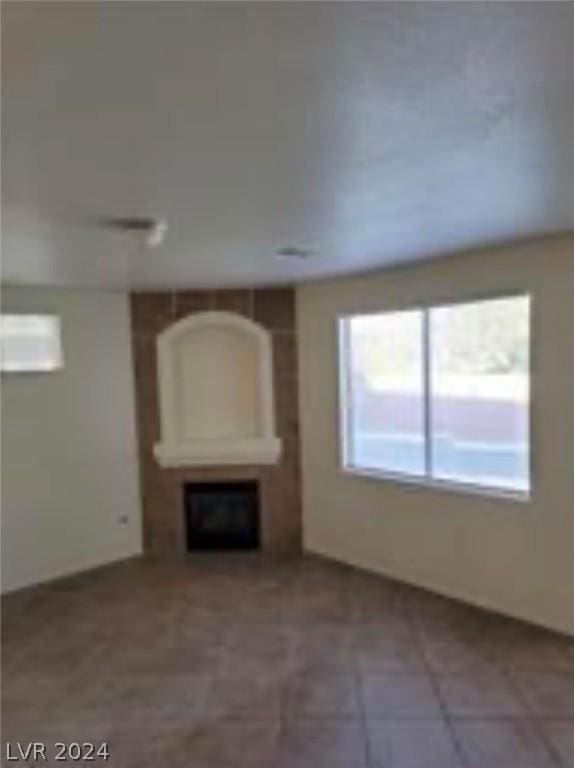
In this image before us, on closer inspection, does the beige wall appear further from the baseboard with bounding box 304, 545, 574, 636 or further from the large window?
the large window

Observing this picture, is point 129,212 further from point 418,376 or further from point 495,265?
point 418,376

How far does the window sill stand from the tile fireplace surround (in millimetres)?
729

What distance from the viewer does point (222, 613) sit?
456cm

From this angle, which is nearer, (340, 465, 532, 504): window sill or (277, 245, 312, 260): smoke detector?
(277, 245, 312, 260): smoke detector

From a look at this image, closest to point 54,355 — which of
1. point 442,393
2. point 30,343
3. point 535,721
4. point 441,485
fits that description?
point 30,343

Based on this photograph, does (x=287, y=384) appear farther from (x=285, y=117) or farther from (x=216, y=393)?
(x=285, y=117)

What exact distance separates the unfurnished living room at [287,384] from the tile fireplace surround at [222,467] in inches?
1.0

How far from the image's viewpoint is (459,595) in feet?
15.1

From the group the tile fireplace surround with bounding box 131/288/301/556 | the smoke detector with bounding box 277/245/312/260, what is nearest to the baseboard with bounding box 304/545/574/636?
the tile fireplace surround with bounding box 131/288/301/556

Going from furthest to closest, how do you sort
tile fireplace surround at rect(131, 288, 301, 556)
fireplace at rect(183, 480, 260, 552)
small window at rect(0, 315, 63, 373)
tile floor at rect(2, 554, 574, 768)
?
fireplace at rect(183, 480, 260, 552), tile fireplace surround at rect(131, 288, 301, 556), small window at rect(0, 315, 63, 373), tile floor at rect(2, 554, 574, 768)

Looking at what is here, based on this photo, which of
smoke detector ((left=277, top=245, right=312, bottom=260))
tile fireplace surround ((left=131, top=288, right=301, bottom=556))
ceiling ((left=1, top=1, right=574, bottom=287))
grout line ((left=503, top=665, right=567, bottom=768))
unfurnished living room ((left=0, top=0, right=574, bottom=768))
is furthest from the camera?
tile fireplace surround ((left=131, top=288, right=301, bottom=556))

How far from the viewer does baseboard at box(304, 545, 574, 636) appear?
403 cm

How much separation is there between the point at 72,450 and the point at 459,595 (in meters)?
3.34

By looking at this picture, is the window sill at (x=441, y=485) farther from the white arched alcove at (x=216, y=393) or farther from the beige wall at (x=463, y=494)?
the white arched alcove at (x=216, y=393)
